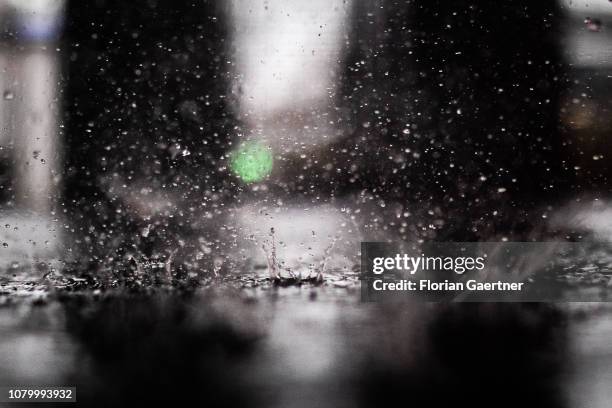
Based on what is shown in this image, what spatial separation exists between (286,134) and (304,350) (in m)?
0.70

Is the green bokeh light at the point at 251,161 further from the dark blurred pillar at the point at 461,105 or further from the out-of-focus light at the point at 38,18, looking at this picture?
the out-of-focus light at the point at 38,18

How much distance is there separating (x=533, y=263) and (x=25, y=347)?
1113mm

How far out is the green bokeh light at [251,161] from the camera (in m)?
1.37

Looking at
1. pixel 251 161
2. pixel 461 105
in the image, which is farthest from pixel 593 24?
pixel 251 161

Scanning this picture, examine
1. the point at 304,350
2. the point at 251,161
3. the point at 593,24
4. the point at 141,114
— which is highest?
the point at 593,24

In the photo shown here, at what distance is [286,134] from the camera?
139 centimetres

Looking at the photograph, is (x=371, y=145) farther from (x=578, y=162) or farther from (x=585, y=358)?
(x=585, y=358)

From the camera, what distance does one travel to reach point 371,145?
4.49ft

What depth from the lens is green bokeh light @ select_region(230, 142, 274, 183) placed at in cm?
137

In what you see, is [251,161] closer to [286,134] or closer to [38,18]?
[286,134]

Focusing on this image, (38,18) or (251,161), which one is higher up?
(38,18)

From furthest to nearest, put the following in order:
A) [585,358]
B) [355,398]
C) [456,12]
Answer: [456,12]
[585,358]
[355,398]

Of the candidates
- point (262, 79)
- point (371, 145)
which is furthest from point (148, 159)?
point (371, 145)

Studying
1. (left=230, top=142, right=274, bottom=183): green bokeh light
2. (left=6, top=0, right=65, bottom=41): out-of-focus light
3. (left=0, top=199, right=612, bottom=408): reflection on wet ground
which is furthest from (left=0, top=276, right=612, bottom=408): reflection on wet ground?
(left=6, top=0, right=65, bottom=41): out-of-focus light
